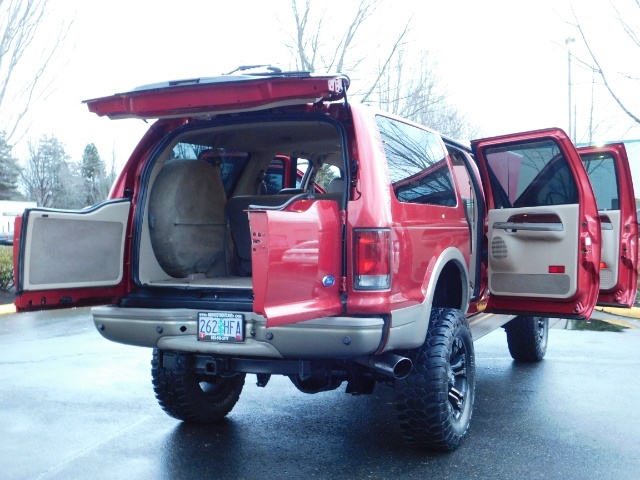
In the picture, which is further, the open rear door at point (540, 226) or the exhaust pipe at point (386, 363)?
the open rear door at point (540, 226)

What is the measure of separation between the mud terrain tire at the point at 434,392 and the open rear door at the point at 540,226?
1.39 metres

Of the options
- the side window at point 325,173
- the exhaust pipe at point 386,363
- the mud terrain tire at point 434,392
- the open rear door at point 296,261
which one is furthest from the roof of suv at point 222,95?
the side window at point 325,173

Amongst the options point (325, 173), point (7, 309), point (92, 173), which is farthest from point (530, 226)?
point (92, 173)

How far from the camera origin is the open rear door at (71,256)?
157 inches

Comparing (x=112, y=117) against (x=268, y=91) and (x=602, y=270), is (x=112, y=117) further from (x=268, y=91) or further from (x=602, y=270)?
(x=602, y=270)

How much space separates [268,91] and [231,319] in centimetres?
127

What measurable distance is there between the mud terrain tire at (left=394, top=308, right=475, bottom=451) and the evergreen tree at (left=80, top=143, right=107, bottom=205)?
1450 inches

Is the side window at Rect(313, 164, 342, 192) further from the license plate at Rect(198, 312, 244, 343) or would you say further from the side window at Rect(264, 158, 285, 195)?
the license plate at Rect(198, 312, 244, 343)

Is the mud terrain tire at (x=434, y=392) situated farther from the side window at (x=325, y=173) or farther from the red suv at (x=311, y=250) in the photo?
the side window at (x=325, y=173)

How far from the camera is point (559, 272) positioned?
17.8 feet

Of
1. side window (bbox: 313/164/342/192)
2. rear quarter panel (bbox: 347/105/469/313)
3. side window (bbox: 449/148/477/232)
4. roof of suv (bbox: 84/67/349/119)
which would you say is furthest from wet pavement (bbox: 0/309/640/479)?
roof of suv (bbox: 84/67/349/119)

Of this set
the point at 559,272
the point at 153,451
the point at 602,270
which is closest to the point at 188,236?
the point at 153,451

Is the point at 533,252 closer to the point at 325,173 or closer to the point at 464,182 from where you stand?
the point at 464,182

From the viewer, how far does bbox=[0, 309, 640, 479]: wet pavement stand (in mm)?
4070
